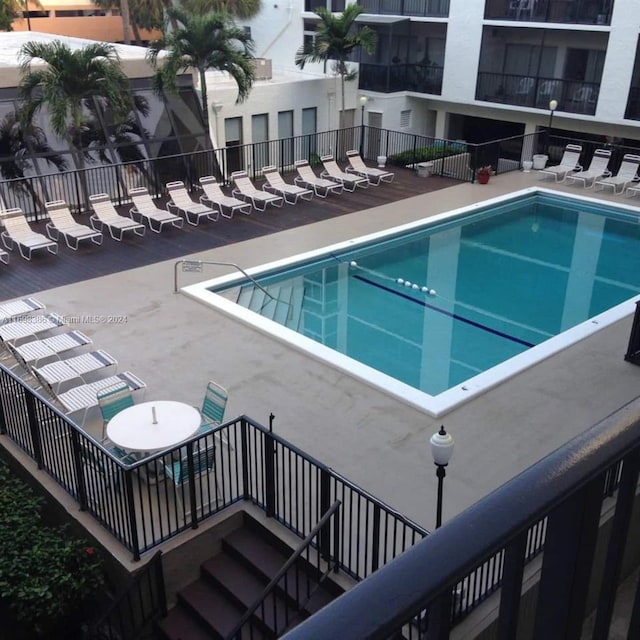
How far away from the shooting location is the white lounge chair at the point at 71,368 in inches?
374

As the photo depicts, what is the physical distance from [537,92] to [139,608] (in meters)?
24.6

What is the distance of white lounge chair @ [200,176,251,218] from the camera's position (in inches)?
711

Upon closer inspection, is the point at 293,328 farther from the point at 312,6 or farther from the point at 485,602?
the point at 312,6

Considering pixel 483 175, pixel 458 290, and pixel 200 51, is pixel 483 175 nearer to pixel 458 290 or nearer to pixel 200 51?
pixel 458 290

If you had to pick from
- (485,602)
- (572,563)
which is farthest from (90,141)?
(572,563)

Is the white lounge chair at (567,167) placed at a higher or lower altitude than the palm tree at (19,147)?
lower

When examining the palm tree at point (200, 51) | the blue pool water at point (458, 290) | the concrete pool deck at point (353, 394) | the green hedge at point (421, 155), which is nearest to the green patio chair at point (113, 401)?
the concrete pool deck at point (353, 394)

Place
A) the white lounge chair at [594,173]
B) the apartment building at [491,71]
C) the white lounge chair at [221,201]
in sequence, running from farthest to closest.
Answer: the apartment building at [491,71], the white lounge chair at [594,173], the white lounge chair at [221,201]

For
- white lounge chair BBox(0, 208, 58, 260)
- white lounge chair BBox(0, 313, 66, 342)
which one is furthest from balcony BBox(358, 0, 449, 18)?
white lounge chair BBox(0, 313, 66, 342)

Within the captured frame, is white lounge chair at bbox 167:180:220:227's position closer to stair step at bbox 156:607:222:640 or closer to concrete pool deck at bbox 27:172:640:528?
concrete pool deck at bbox 27:172:640:528

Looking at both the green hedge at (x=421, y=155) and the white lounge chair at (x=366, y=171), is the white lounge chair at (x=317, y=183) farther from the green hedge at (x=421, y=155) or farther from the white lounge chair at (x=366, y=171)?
the green hedge at (x=421, y=155)

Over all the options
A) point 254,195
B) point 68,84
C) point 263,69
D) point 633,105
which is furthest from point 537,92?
point 68,84

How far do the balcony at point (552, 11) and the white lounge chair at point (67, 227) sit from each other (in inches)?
733

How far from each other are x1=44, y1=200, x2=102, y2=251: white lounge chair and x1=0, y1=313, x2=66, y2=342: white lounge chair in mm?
4409
